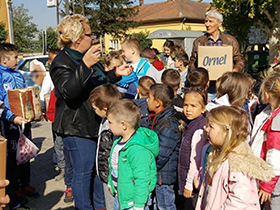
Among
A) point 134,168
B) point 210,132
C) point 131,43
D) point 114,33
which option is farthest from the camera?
point 114,33

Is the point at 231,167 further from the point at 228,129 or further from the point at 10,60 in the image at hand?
the point at 10,60

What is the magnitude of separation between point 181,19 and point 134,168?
37181 mm

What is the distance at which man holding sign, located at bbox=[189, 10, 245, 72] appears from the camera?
14.3ft

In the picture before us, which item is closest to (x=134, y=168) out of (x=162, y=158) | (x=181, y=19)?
(x=162, y=158)

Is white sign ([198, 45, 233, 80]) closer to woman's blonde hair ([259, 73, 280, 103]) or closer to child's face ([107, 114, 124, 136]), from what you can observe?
woman's blonde hair ([259, 73, 280, 103])

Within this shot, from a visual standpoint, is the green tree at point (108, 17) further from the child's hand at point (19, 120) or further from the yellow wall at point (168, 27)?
the child's hand at point (19, 120)

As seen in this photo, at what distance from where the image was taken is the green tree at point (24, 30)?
153 feet

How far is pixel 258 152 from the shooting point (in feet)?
8.92

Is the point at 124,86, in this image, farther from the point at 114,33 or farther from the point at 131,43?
the point at 114,33

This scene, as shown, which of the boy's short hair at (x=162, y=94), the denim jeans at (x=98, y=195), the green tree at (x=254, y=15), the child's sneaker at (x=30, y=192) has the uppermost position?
the green tree at (x=254, y=15)

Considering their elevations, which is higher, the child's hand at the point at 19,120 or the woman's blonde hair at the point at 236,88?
the woman's blonde hair at the point at 236,88

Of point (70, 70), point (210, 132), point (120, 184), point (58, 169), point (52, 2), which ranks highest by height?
point (52, 2)

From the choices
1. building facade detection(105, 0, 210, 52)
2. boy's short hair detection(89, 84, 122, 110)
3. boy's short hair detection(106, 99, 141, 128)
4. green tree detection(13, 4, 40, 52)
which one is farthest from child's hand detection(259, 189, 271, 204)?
green tree detection(13, 4, 40, 52)

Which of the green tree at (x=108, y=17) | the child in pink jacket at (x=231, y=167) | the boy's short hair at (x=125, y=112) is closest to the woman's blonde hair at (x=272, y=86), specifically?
the child in pink jacket at (x=231, y=167)
